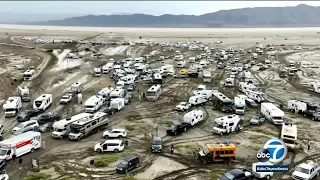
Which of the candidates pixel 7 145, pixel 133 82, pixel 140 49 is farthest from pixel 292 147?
pixel 140 49

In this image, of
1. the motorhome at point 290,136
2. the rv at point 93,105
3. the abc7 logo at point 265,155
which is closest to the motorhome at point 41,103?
the rv at point 93,105

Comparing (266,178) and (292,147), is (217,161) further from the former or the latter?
(292,147)

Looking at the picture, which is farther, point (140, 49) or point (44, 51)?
point (140, 49)

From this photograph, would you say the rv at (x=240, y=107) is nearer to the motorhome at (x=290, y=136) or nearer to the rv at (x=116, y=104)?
the motorhome at (x=290, y=136)

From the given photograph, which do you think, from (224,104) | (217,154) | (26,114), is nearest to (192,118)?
(224,104)

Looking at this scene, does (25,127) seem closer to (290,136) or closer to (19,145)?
(19,145)

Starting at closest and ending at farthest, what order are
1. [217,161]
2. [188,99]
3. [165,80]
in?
1. [217,161]
2. [188,99]
3. [165,80]
